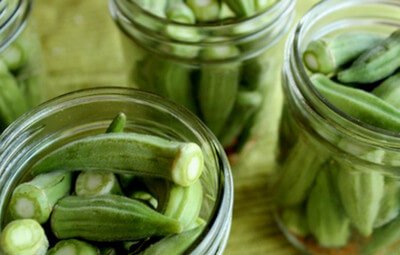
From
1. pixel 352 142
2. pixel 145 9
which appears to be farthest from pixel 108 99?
pixel 352 142

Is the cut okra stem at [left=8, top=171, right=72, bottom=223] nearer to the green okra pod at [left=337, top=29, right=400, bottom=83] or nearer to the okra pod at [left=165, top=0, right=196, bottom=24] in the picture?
the okra pod at [left=165, top=0, right=196, bottom=24]

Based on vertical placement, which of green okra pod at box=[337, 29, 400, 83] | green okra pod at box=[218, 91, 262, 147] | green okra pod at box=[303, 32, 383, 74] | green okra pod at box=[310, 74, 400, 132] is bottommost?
green okra pod at box=[218, 91, 262, 147]

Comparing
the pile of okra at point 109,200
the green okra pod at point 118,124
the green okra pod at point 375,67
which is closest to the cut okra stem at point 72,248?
the pile of okra at point 109,200

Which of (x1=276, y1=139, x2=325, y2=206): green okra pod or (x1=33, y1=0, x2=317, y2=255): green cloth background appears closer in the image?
(x1=276, y1=139, x2=325, y2=206): green okra pod

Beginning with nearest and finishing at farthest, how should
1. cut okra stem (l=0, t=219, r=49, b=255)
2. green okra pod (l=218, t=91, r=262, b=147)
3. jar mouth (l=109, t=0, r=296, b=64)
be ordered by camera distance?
cut okra stem (l=0, t=219, r=49, b=255) < jar mouth (l=109, t=0, r=296, b=64) < green okra pod (l=218, t=91, r=262, b=147)

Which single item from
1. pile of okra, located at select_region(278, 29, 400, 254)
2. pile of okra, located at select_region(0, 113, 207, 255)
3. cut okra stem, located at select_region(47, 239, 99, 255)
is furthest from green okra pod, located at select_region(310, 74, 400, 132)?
cut okra stem, located at select_region(47, 239, 99, 255)

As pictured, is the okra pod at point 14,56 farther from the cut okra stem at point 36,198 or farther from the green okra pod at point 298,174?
the green okra pod at point 298,174

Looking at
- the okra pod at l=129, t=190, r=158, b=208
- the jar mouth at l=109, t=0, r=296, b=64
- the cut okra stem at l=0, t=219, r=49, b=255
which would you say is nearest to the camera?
the cut okra stem at l=0, t=219, r=49, b=255

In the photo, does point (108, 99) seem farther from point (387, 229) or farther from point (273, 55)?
point (387, 229)
